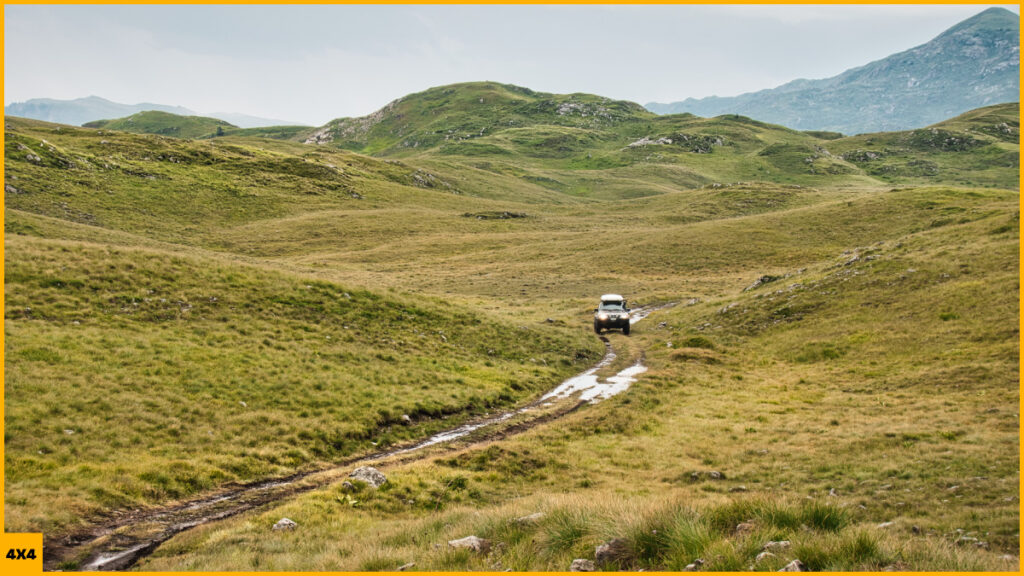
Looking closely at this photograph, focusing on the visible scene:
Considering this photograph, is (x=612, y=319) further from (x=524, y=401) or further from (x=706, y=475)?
(x=706, y=475)

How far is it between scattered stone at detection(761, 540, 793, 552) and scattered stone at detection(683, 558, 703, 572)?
111cm

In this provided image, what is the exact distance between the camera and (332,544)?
11.4 m

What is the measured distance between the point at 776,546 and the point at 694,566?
1.42 metres

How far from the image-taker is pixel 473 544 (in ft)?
33.1

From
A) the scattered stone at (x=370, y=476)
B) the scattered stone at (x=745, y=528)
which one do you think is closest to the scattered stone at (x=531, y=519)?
the scattered stone at (x=745, y=528)

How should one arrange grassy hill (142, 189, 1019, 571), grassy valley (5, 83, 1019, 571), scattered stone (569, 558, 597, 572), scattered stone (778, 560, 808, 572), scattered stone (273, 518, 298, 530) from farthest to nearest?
scattered stone (273, 518, 298, 530), grassy valley (5, 83, 1019, 571), grassy hill (142, 189, 1019, 571), scattered stone (569, 558, 597, 572), scattered stone (778, 560, 808, 572)

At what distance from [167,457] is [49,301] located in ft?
56.0

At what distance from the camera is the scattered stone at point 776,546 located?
8.34 m

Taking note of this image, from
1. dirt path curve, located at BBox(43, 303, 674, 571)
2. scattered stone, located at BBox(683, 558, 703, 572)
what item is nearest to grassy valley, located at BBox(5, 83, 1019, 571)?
scattered stone, located at BBox(683, 558, 703, 572)

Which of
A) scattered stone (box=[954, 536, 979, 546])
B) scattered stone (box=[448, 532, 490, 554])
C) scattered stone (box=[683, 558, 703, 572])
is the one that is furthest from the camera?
scattered stone (box=[448, 532, 490, 554])

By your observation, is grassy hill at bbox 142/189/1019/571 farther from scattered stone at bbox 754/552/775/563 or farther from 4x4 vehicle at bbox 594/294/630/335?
4x4 vehicle at bbox 594/294/630/335

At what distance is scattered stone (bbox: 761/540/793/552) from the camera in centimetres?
834

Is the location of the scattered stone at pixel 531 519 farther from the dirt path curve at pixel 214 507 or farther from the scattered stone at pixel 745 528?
the dirt path curve at pixel 214 507

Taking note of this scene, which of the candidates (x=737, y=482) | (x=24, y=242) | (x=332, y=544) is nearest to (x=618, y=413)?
(x=737, y=482)
